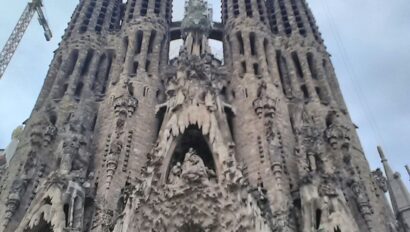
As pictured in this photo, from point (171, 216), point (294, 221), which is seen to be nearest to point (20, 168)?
point (171, 216)

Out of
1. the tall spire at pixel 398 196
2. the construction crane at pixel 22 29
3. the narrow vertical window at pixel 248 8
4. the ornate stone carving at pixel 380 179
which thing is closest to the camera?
the tall spire at pixel 398 196

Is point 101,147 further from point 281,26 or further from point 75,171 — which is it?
point 281,26

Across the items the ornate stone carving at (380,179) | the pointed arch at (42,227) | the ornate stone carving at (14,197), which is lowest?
the pointed arch at (42,227)

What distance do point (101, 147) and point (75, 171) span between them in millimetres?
2365

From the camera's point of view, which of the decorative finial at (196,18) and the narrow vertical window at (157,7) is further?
the narrow vertical window at (157,7)

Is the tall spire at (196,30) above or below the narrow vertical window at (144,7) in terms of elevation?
below

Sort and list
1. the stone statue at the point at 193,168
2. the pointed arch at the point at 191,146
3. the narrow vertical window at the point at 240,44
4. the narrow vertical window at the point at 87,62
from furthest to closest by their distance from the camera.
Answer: the narrow vertical window at the point at 240,44 → the narrow vertical window at the point at 87,62 → the pointed arch at the point at 191,146 → the stone statue at the point at 193,168

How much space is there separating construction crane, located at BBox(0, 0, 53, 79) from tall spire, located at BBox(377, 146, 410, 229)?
26.5 meters

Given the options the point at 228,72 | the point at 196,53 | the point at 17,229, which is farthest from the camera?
the point at 228,72

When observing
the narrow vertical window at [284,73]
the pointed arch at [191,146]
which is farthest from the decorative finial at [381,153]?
the pointed arch at [191,146]

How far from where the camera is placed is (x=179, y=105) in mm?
18750

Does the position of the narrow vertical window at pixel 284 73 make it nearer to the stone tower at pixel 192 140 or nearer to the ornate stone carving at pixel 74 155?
the stone tower at pixel 192 140

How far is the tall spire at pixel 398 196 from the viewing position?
18000mm

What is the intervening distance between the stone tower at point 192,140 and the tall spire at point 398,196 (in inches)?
2.7
